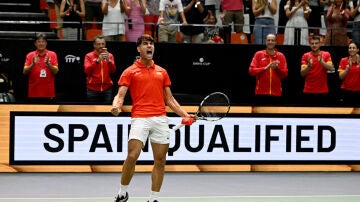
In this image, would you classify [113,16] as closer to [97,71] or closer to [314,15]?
[97,71]

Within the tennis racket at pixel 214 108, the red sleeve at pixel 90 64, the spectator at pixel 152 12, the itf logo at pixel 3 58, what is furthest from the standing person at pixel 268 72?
the itf logo at pixel 3 58

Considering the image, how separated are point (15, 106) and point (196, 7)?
5.58 metres

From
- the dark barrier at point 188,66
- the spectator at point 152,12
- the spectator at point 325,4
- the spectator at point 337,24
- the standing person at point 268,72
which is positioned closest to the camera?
the standing person at point 268,72

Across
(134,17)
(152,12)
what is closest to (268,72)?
(134,17)

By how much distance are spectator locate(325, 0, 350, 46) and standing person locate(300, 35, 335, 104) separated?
2587 mm

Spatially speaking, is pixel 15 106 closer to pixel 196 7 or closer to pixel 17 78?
pixel 17 78

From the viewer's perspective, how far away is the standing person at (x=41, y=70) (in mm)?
14141

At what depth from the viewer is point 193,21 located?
56.4 ft

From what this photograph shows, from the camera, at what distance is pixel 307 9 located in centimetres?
1719

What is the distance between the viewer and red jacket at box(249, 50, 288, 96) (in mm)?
14336

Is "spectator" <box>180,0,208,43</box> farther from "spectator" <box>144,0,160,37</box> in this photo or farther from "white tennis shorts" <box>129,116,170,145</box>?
"white tennis shorts" <box>129,116,170,145</box>

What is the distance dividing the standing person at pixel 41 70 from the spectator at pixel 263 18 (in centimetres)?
460

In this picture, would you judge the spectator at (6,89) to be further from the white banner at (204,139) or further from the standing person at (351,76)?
the standing person at (351,76)

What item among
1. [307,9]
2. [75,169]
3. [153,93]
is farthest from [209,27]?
[153,93]
